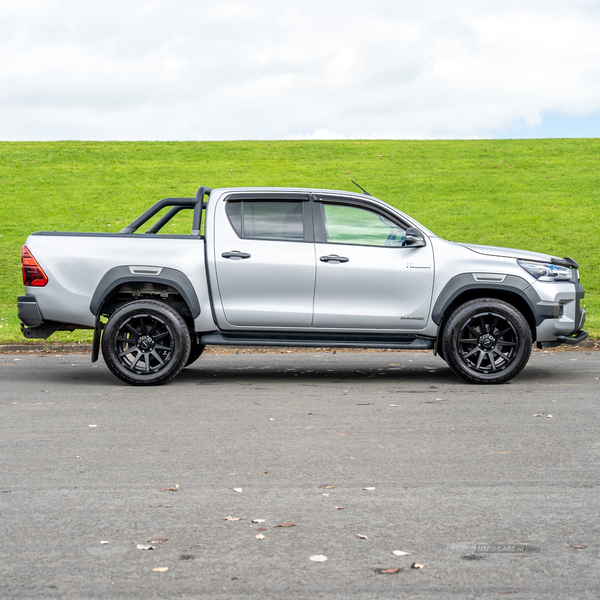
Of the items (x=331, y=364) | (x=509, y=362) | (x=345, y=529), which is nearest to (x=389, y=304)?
(x=509, y=362)

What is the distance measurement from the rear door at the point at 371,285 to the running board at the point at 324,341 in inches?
5.7

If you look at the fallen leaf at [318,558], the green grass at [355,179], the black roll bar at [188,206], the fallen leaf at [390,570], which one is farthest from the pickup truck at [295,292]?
the green grass at [355,179]

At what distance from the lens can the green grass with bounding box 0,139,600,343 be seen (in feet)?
79.2

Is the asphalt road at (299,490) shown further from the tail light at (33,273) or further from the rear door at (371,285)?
the tail light at (33,273)

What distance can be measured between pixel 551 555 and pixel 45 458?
3.48 metres

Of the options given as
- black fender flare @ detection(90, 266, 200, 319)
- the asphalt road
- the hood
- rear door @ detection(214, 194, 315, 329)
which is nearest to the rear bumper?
the asphalt road

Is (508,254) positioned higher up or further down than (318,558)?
higher up

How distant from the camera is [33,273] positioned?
8.52 m

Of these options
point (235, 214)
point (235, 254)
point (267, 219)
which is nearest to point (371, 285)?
point (267, 219)

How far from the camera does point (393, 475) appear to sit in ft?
16.4

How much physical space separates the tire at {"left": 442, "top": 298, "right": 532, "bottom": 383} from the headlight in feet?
1.57

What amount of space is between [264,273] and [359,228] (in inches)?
47.5

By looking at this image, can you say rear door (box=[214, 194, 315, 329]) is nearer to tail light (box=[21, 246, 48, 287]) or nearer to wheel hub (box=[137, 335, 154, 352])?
wheel hub (box=[137, 335, 154, 352])

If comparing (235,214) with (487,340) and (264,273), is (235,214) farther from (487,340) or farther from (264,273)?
(487,340)
